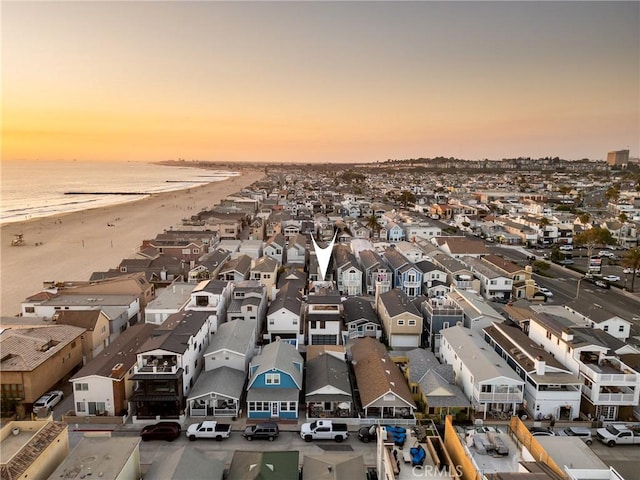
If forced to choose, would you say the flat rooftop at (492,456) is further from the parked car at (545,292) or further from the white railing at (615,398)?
the parked car at (545,292)

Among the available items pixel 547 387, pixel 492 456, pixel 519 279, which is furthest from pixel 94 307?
pixel 519 279

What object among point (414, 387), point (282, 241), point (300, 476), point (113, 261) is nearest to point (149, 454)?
point (300, 476)

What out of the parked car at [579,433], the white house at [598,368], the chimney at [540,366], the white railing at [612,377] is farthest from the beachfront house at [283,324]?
the white railing at [612,377]

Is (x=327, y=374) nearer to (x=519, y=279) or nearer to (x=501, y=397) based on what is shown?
(x=501, y=397)

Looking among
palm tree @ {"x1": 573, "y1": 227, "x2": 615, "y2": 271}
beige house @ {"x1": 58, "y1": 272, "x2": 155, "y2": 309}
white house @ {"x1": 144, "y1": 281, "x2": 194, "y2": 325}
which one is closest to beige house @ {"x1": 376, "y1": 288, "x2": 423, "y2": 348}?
white house @ {"x1": 144, "y1": 281, "x2": 194, "y2": 325}

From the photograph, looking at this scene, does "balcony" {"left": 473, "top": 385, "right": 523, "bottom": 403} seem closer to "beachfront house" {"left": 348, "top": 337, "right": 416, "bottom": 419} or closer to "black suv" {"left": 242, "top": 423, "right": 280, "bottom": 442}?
"beachfront house" {"left": 348, "top": 337, "right": 416, "bottom": 419}
